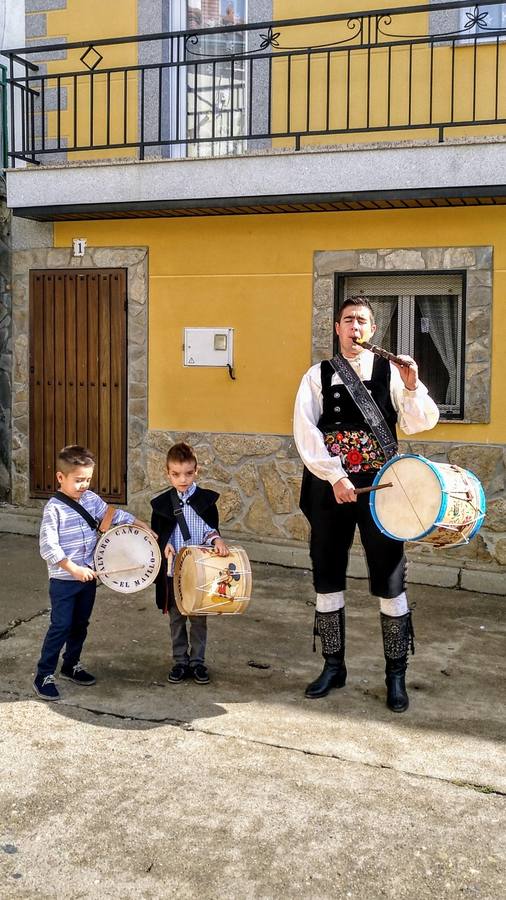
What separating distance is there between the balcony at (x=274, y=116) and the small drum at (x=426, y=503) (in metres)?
3.17

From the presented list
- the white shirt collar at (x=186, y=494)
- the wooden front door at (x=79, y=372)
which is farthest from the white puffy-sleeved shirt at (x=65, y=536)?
the wooden front door at (x=79, y=372)

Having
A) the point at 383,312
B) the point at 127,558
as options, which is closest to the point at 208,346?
the point at 383,312

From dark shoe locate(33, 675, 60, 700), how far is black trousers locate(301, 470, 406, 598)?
4.33ft

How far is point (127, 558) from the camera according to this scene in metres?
4.50

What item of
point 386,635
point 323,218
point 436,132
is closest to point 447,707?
point 386,635

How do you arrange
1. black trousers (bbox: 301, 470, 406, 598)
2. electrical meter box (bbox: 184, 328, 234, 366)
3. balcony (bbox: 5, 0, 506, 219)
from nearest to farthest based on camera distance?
black trousers (bbox: 301, 470, 406, 598) < balcony (bbox: 5, 0, 506, 219) < electrical meter box (bbox: 184, 328, 234, 366)

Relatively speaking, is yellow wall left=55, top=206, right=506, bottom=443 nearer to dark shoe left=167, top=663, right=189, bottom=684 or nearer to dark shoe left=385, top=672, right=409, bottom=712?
dark shoe left=385, top=672, right=409, bottom=712

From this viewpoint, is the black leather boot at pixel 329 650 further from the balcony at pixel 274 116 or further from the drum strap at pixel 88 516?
the balcony at pixel 274 116

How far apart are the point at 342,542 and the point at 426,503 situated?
0.61 metres

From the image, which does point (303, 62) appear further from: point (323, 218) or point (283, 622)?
point (283, 622)

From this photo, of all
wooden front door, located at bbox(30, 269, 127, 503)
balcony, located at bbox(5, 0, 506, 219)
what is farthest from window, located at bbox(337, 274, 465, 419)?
wooden front door, located at bbox(30, 269, 127, 503)

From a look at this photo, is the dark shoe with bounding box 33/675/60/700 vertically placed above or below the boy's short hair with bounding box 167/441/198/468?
below

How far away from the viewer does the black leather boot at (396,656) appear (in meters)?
4.41

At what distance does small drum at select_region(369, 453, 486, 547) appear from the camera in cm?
399
